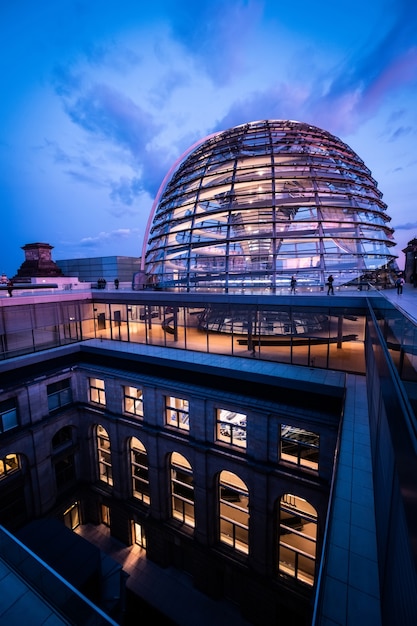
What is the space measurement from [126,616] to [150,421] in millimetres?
10101

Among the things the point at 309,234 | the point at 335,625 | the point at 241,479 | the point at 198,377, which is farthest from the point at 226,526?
the point at 309,234

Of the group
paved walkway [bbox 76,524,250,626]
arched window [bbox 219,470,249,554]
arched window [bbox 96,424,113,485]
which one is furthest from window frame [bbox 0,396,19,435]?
arched window [bbox 219,470,249,554]

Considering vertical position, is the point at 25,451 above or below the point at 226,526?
above

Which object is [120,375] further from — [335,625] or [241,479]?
[335,625]

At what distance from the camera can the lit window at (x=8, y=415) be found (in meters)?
17.2

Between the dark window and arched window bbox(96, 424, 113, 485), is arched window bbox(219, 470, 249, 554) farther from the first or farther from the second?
the dark window

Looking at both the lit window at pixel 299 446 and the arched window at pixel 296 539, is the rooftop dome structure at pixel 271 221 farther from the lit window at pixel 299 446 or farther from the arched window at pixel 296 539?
the arched window at pixel 296 539

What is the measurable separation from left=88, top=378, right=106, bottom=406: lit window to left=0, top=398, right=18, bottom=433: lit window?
4.62 metres

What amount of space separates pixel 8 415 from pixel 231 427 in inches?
532

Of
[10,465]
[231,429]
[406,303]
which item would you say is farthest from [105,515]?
[406,303]

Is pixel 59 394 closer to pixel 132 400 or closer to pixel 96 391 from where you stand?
pixel 96 391

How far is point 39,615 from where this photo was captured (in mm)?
6949

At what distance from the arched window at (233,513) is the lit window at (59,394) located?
11925mm

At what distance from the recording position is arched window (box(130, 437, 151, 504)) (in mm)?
19719
